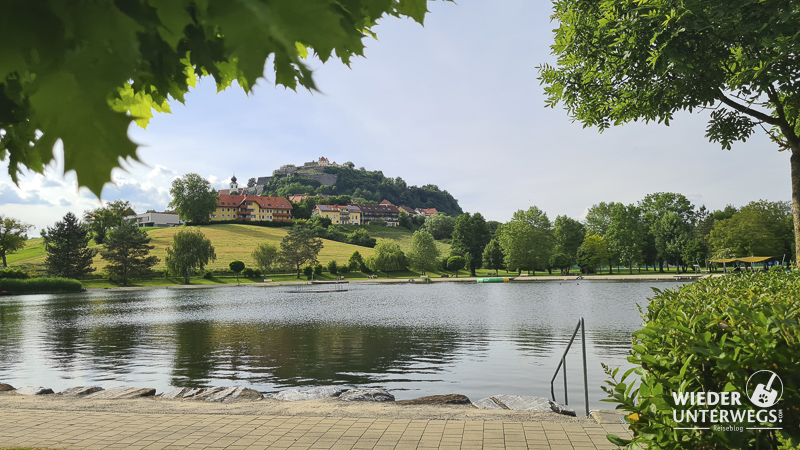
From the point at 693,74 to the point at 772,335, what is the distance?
7.30 m

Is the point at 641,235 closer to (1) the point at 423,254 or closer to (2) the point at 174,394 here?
(1) the point at 423,254

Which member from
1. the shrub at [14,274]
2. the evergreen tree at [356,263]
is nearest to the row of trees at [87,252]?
the shrub at [14,274]

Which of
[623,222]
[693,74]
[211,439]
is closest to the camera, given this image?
[211,439]

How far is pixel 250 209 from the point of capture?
5600 inches

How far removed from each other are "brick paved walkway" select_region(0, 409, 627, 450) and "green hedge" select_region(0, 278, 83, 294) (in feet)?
222

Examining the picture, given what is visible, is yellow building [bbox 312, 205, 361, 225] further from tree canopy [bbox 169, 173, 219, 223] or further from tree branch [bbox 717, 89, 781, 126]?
tree branch [bbox 717, 89, 781, 126]

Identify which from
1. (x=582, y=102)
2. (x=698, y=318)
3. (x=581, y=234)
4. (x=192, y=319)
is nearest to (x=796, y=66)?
(x=582, y=102)

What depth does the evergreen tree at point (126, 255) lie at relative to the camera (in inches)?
2931

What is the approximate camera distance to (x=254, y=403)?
8.80m

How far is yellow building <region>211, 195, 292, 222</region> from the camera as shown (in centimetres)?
14112

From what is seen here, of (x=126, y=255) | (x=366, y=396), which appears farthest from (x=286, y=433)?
(x=126, y=255)

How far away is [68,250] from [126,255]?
7.37 metres

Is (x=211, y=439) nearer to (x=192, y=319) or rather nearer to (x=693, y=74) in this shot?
(x=693, y=74)

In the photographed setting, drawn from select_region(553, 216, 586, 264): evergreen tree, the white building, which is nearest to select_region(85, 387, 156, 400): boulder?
select_region(553, 216, 586, 264): evergreen tree
